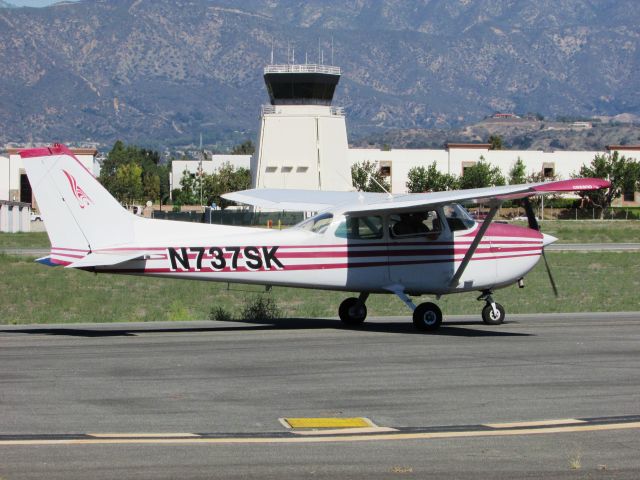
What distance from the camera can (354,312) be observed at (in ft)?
64.2

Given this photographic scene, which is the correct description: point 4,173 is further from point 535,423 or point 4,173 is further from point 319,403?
point 535,423

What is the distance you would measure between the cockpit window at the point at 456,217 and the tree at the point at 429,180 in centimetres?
8860

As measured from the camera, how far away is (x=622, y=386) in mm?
12469

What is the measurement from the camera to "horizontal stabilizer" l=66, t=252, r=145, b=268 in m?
16.2

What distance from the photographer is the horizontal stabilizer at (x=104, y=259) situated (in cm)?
1623

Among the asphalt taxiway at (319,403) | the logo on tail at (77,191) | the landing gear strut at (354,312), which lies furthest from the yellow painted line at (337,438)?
the landing gear strut at (354,312)

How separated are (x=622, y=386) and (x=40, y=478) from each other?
22.8 feet

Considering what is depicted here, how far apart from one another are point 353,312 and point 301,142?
7133 cm

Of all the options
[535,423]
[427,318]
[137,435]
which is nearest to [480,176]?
[427,318]

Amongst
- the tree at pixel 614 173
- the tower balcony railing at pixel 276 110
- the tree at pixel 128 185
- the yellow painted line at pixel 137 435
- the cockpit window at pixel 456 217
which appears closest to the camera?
the yellow painted line at pixel 137 435

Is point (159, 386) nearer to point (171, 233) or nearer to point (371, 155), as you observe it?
point (171, 233)

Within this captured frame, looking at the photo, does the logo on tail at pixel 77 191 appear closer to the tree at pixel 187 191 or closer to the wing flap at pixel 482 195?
the wing flap at pixel 482 195

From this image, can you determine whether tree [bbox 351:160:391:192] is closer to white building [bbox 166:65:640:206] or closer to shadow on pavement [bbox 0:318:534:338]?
white building [bbox 166:65:640:206]

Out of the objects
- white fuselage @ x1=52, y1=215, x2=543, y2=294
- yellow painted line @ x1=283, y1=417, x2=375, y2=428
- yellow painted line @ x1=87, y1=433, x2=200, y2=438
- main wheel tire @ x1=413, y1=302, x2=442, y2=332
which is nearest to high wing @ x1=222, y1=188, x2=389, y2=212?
white fuselage @ x1=52, y1=215, x2=543, y2=294
